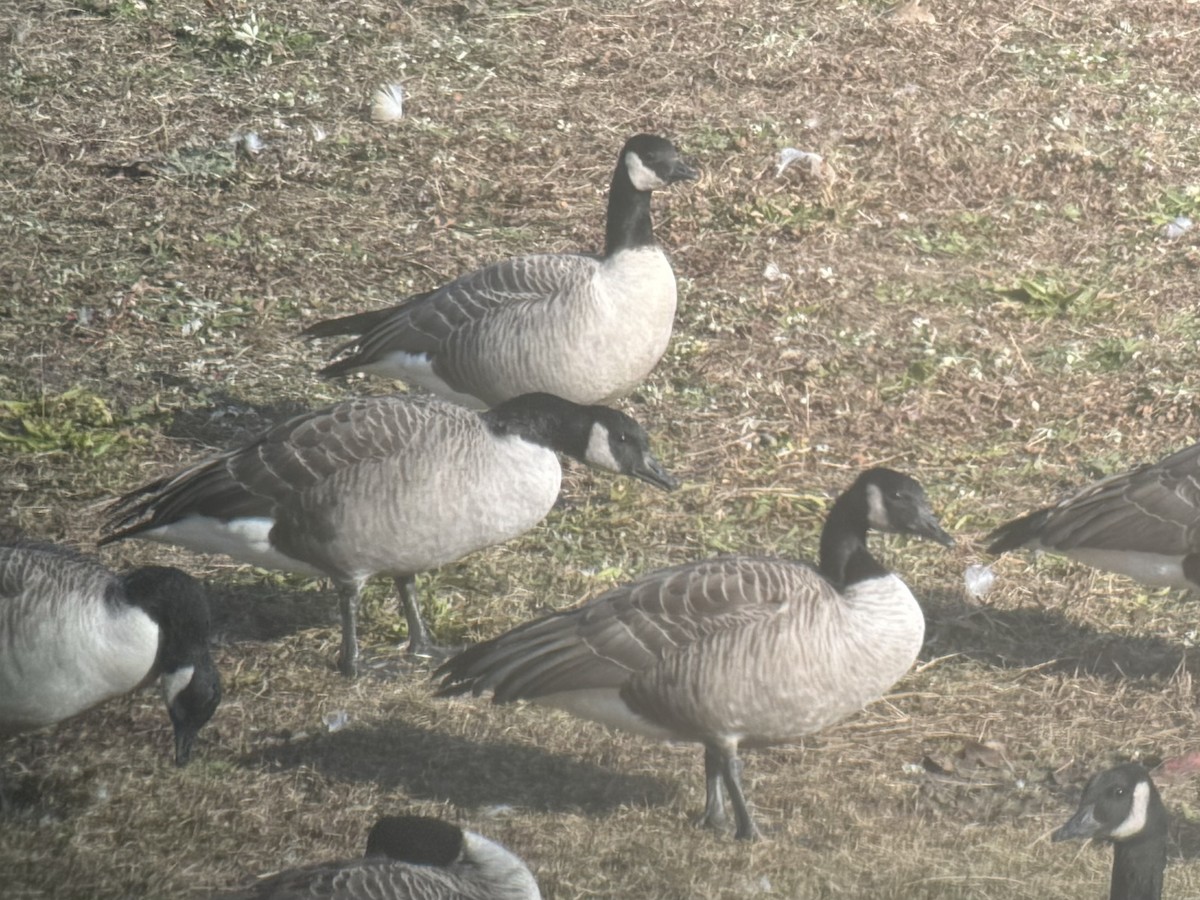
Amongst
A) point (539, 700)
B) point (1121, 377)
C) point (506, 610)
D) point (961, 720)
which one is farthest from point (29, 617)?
point (1121, 377)

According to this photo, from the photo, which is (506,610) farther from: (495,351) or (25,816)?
(25,816)

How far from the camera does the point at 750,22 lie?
12406mm

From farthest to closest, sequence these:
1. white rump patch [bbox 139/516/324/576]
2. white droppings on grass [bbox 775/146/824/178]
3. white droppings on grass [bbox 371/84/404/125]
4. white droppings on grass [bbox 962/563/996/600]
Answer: white droppings on grass [bbox 371/84/404/125] → white droppings on grass [bbox 775/146/824/178] → white droppings on grass [bbox 962/563/996/600] → white rump patch [bbox 139/516/324/576]

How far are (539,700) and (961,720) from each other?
181 cm

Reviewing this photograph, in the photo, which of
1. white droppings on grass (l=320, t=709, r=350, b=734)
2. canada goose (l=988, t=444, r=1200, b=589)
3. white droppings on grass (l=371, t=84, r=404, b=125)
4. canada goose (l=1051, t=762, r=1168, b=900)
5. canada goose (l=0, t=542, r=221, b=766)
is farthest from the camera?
white droppings on grass (l=371, t=84, r=404, b=125)

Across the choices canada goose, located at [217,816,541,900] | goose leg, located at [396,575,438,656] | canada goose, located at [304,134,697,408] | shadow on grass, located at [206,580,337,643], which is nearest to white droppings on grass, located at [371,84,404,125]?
canada goose, located at [304,134,697,408]

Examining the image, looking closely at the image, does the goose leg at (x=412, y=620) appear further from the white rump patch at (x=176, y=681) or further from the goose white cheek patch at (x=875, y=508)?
the goose white cheek patch at (x=875, y=508)

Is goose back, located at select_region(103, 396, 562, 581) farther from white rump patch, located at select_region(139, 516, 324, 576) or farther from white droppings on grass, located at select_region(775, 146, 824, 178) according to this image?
white droppings on grass, located at select_region(775, 146, 824, 178)

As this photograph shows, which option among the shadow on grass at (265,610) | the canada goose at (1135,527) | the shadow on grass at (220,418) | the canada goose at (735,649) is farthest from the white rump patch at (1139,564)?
the shadow on grass at (220,418)

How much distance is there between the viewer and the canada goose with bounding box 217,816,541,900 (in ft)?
13.7

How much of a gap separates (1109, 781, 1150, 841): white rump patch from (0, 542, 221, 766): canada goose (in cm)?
291

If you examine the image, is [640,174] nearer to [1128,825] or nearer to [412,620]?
[412,620]

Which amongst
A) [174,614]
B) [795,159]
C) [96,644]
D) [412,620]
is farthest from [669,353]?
[96,644]

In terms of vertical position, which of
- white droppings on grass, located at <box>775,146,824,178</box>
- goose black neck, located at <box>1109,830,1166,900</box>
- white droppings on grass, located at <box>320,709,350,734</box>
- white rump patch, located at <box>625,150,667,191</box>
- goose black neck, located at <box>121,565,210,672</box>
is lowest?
white droppings on grass, located at <box>320,709,350,734</box>
